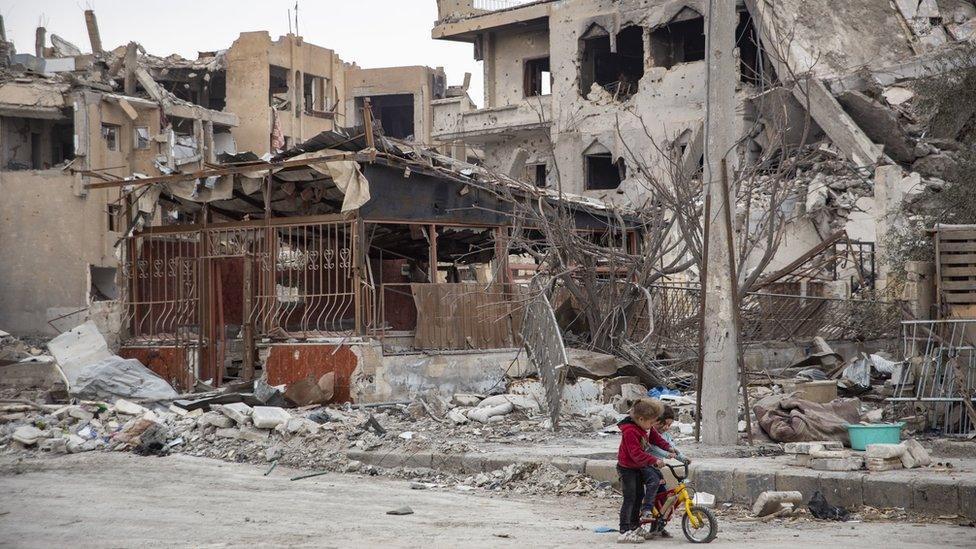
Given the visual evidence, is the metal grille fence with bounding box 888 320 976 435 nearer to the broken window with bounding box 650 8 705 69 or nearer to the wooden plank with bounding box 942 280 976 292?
the wooden plank with bounding box 942 280 976 292

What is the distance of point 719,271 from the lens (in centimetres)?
1066

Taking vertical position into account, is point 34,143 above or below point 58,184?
above

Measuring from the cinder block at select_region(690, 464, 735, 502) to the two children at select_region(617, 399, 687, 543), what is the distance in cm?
182

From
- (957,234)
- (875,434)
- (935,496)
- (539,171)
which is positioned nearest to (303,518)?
(935,496)

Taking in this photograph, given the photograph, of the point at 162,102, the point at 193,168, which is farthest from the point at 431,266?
the point at 162,102

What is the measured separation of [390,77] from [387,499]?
45.2 metres

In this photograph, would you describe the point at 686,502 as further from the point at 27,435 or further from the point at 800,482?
the point at 27,435

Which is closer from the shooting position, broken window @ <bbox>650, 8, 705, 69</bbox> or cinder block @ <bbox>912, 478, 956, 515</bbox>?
cinder block @ <bbox>912, 478, 956, 515</bbox>

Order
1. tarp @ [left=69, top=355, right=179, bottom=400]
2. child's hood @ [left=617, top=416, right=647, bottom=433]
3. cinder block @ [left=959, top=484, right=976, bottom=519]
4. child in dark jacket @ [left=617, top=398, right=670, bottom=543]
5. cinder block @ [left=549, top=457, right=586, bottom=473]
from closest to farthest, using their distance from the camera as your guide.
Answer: child in dark jacket @ [left=617, top=398, right=670, bottom=543], child's hood @ [left=617, top=416, right=647, bottom=433], cinder block @ [left=959, top=484, right=976, bottom=519], cinder block @ [left=549, top=457, right=586, bottom=473], tarp @ [left=69, top=355, right=179, bottom=400]

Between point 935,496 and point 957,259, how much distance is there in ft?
17.9

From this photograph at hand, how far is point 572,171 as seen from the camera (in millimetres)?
36531

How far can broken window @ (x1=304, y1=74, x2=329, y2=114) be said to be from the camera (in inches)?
1916

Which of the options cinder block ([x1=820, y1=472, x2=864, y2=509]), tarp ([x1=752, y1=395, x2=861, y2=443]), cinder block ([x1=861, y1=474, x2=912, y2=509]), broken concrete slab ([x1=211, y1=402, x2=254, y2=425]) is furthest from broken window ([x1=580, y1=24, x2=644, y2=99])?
cinder block ([x1=861, y1=474, x2=912, y2=509])

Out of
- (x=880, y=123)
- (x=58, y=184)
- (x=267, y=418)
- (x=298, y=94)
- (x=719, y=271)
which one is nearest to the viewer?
(x=719, y=271)
